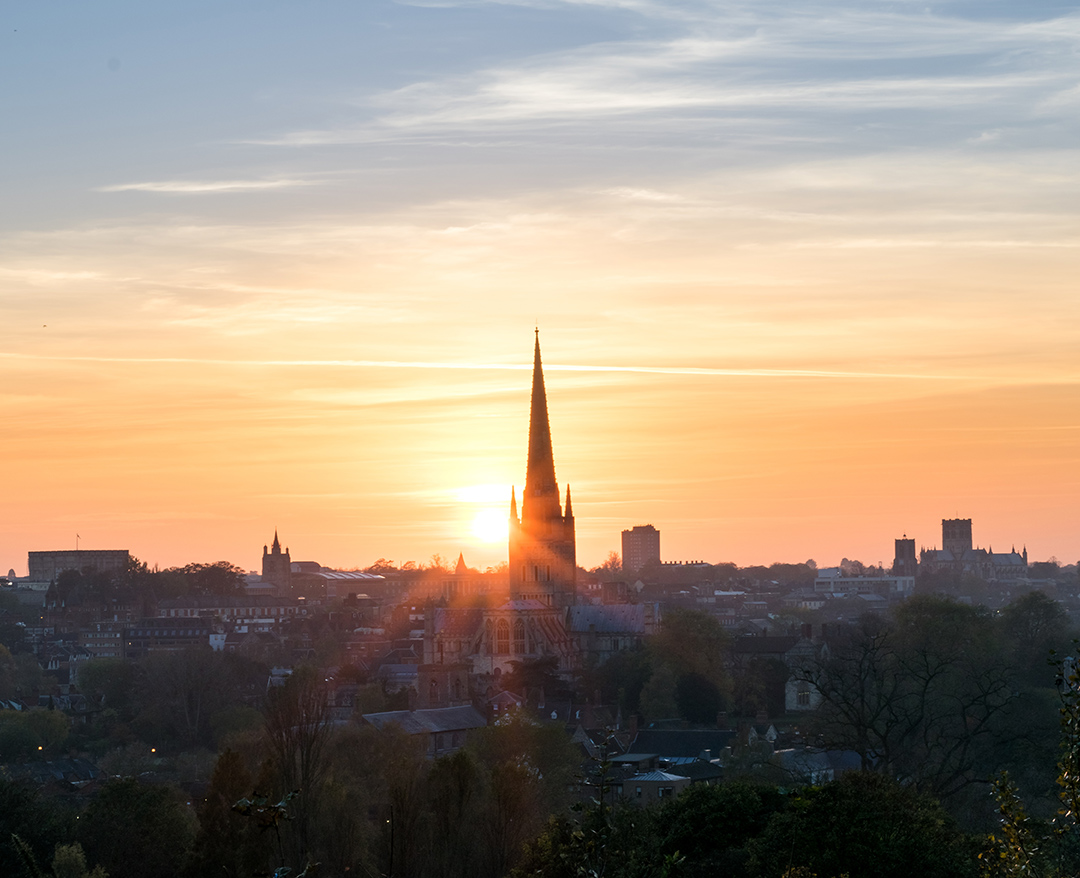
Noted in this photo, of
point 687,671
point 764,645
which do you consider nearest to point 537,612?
point 764,645

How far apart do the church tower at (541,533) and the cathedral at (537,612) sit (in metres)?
0.08

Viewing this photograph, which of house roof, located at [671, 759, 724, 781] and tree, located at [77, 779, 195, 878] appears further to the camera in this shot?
house roof, located at [671, 759, 724, 781]

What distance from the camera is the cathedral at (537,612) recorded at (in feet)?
371

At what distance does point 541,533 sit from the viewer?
4887 inches

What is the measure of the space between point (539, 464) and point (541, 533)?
5.56 meters

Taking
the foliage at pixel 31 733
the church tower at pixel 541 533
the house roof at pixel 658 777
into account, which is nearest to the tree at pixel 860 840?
the house roof at pixel 658 777

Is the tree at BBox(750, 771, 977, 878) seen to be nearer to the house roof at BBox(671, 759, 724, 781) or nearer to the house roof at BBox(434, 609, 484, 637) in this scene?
the house roof at BBox(671, 759, 724, 781)

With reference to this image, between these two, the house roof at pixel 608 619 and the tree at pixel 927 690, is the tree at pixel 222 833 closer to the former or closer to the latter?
the tree at pixel 927 690

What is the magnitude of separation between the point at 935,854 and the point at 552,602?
9715 cm

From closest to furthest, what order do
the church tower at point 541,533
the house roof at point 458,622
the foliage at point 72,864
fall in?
the foliage at point 72,864
the house roof at point 458,622
the church tower at point 541,533

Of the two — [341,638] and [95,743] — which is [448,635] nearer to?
[341,638]

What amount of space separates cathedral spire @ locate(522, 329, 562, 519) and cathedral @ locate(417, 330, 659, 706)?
3.1 inches

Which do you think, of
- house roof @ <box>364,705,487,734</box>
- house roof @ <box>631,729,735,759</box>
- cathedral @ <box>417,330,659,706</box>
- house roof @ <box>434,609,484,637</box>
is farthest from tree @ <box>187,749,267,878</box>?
house roof @ <box>434,609,484,637</box>

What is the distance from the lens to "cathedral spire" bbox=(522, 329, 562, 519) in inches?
4820
